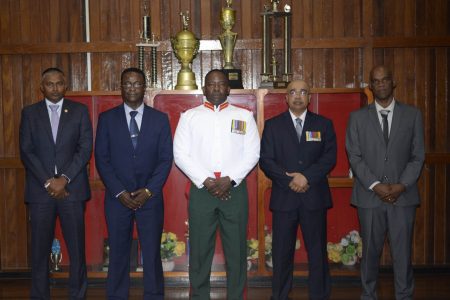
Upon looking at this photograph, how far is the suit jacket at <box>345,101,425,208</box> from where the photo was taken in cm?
394

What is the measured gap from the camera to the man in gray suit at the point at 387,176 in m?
3.93

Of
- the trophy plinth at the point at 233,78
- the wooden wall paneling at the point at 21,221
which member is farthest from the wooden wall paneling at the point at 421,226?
the wooden wall paneling at the point at 21,221

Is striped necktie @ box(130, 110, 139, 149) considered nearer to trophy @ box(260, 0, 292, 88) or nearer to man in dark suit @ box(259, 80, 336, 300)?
man in dark suit @ box(259, 80, 336, 300)

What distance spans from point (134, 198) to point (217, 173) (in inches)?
24.6

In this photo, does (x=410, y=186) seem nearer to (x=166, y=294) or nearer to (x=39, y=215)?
(x=166, y=294)

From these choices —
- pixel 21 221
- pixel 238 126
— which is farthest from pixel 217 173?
pixel 21 221

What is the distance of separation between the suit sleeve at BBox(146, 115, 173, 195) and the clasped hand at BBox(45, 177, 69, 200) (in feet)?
2.04

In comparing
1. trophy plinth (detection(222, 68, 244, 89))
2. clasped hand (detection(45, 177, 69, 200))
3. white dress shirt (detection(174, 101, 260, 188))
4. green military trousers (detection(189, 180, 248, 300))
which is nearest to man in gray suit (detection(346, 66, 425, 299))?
white dress shirt (detection(174, 101, 260, 188))

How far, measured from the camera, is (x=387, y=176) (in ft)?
13.0

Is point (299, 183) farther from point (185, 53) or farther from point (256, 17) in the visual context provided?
point (256, 17)

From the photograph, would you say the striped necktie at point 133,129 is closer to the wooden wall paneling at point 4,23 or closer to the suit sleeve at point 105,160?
the suit sleeve at point 105,160

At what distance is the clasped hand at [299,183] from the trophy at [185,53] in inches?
59.5

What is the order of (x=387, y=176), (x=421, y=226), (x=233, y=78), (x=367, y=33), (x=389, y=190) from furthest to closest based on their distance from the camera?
(x=421, y=226)
(x=367, y=33)
(x=233, y=78)
(x=387, y=176)
(x=389, y=190)

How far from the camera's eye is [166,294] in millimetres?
4801
